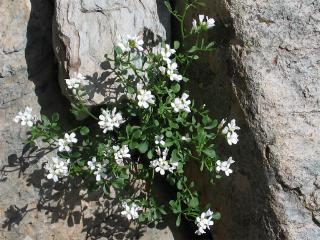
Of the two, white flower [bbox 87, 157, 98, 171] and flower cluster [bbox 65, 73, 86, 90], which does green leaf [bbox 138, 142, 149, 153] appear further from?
flower cluster [bbox 65, 73, 86, 90]

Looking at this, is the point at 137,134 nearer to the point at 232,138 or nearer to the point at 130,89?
the point at 130,89

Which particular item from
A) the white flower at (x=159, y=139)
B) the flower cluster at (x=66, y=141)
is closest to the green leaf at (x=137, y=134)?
the white flower at (x=159, y=139)

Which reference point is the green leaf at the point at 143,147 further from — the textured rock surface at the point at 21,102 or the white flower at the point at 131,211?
the textured rock surface at the point at 21,102

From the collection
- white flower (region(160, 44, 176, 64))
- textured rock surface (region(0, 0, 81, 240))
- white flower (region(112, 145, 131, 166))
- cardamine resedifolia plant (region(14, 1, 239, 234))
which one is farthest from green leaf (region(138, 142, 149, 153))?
textured rock surface (region(0, 0, 81, 240))

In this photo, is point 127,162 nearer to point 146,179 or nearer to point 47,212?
point 146,179

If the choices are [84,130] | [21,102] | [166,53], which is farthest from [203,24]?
[21,102]

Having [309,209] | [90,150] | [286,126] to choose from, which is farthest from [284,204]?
[90,150]
